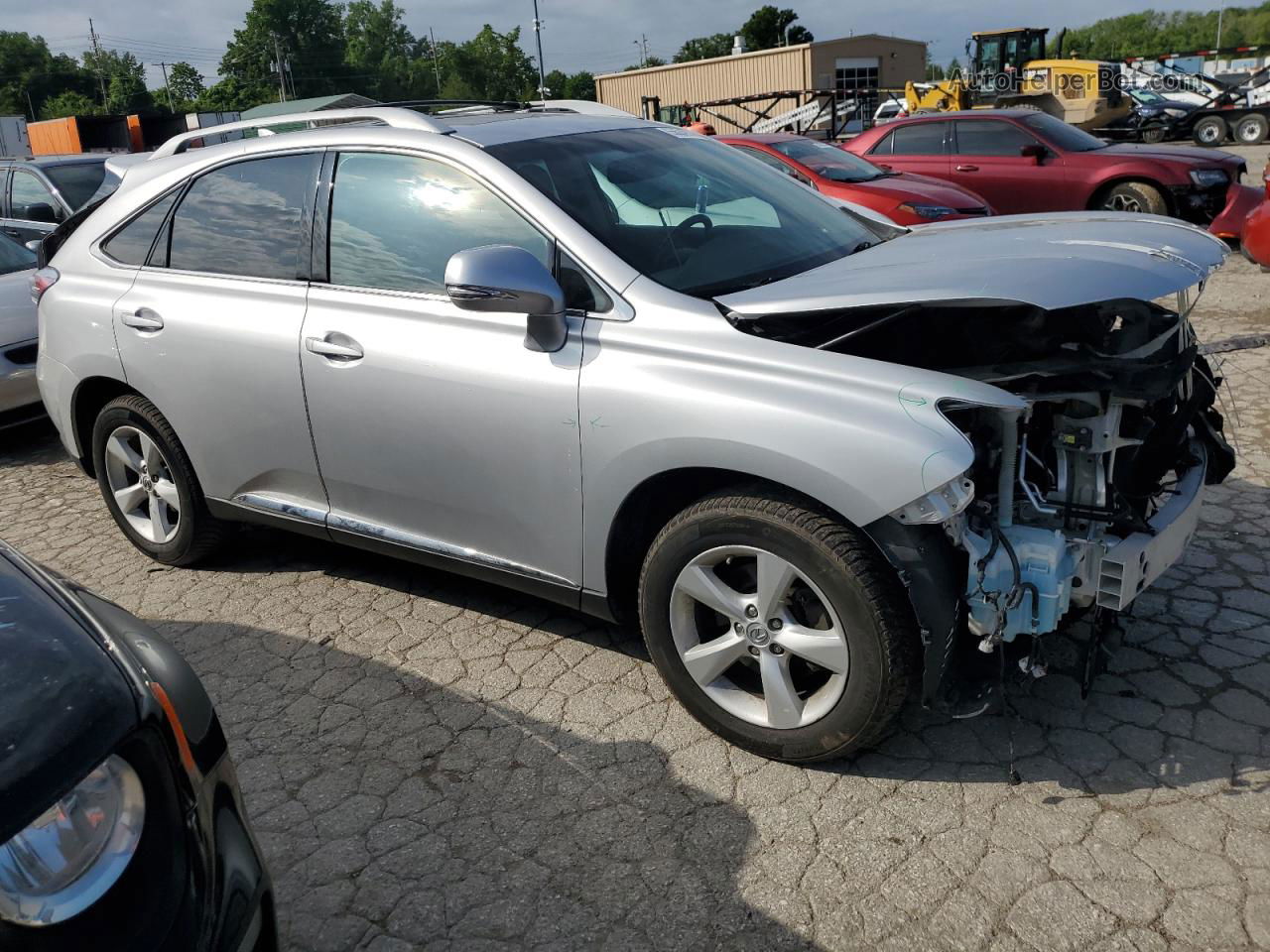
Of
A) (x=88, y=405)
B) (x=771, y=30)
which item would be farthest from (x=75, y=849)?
(x=771, y=30)

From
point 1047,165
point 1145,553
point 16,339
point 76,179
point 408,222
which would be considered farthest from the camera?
point 1047,165

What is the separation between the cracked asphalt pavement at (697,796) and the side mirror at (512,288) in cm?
123

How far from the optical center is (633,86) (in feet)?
167

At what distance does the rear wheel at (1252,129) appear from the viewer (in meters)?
22.9

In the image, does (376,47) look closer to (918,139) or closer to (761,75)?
(761,75)

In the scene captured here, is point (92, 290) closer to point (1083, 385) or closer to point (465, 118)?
point (465, 118)

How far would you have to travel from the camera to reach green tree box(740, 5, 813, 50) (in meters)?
72.4

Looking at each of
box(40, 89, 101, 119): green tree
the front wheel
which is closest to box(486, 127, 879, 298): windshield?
the front wheel

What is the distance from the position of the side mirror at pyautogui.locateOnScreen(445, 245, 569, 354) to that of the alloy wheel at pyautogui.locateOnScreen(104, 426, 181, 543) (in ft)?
6.75

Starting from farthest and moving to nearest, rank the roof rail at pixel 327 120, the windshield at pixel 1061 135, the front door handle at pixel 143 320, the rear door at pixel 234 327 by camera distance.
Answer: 1. the windshield at pixel 1061 135
2. the front door handle at pixel 143 320
3. the rear door at pixel 234 327
4. the roof rail at pixel 327 120

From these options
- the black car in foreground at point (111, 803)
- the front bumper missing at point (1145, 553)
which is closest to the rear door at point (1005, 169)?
the front bumper missing at point (1145, 553)

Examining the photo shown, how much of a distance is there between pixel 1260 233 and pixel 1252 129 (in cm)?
1881

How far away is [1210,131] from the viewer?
23469 mm

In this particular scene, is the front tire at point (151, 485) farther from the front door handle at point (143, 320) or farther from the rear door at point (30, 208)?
the rear door at point (30, 208)
